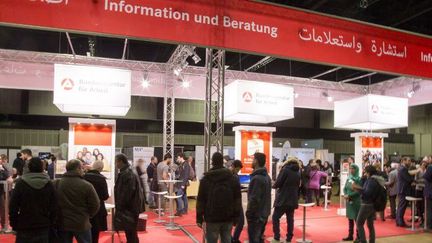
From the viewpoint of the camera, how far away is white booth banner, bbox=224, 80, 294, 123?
25.2 ft

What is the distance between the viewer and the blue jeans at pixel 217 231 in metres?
3.80

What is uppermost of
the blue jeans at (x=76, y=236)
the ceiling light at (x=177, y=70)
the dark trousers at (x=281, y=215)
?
the ceiling light at (x=177, y=70)

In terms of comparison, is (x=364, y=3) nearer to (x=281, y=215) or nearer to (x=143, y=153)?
(x=281, y=215)

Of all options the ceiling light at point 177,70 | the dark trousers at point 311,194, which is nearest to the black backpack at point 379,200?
the dark trousers at point 311,194

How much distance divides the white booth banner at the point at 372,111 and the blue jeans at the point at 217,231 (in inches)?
239

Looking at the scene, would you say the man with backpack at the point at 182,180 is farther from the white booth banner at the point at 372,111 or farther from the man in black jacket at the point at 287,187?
the white booth banner at the point at 372,111

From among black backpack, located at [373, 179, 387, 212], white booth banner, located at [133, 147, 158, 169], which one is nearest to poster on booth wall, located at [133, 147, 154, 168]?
white booth banner, located at [133, 147, 158, 169]

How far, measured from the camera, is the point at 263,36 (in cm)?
324

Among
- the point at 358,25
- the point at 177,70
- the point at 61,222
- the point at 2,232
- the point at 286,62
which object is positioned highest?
the point at 286,62

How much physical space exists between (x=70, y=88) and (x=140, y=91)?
5.18 metres

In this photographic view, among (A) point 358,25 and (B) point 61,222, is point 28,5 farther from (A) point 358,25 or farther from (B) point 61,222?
(A) point 358,25

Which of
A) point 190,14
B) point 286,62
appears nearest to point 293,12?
point 190,14

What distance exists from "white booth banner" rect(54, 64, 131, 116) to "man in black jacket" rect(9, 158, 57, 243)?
11.3 ft

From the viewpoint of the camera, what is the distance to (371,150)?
10.6 meters
